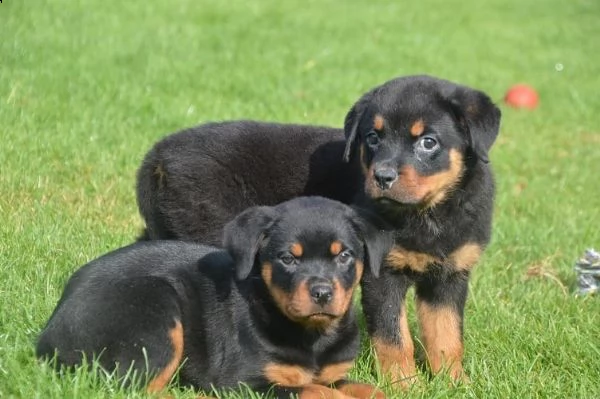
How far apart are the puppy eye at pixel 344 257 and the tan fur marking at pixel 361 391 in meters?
0.52

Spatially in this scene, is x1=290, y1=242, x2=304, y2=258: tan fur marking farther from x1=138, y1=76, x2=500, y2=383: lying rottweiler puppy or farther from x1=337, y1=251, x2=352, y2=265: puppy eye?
x1=138, y1=76, x2=500, y2=383: lying rottweiler puppy

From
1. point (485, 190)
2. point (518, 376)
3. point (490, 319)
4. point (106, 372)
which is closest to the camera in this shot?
point (106, 372)

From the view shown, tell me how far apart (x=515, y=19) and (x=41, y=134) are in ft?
36.3

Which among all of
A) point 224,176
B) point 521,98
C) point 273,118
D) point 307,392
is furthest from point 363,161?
point 521,98

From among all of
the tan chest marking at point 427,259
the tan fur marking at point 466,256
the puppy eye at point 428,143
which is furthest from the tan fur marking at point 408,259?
the puppy eye at point 428,143

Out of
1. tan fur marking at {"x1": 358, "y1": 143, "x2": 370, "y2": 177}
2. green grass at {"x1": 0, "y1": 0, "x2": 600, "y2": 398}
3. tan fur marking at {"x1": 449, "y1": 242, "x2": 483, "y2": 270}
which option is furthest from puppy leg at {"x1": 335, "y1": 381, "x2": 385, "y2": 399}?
tan fur marking at {"x1": 358, "y1": 143, "x2": 370, "y2": 177}

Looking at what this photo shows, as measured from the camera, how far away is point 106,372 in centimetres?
396

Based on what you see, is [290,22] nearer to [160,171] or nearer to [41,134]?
[41,134]

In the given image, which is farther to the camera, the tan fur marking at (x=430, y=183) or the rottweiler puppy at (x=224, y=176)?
the rottweiler puppy at (x=224, y=176)

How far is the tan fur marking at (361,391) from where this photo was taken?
426 centimetres

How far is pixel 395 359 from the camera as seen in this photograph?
470 cm

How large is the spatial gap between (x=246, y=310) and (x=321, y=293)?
487 millimetres

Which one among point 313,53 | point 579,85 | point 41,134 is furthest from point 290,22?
point 41,134

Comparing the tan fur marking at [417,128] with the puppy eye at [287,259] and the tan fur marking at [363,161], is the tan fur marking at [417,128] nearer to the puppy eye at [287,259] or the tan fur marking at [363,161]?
the tan fur marking at [363,161]
